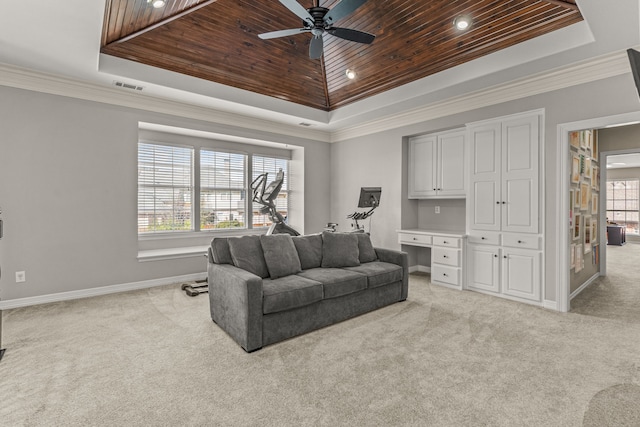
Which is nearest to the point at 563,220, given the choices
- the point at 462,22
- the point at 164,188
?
the point at 462,22

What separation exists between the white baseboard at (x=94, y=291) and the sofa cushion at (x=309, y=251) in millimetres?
2243

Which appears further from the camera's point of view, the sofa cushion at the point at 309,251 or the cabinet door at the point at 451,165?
the cabinet door at the point at 451,165

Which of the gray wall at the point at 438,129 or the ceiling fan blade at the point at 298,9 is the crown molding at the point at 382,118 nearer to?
the gray wall at the point at 438,129

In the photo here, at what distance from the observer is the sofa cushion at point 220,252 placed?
130 inches

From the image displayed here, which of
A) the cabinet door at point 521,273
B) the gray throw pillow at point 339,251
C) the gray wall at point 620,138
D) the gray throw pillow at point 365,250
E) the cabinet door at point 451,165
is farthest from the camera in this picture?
the cabinet door at point 451,165

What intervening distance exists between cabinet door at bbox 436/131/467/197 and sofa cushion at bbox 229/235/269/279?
3.31 metres

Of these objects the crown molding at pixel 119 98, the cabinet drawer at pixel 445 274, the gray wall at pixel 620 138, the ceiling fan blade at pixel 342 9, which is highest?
the ceiling fan blade at pixel 342 9

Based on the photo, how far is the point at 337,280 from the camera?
3268mm

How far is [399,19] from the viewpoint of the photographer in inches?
147

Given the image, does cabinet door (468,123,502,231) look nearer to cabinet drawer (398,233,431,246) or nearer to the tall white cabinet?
the tall white cabinet

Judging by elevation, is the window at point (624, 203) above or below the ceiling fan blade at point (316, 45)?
below

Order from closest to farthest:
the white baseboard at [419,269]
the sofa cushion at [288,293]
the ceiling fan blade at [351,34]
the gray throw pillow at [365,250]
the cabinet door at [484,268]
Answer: the sofa cushion at [288,293], the ceiling fan blade at [351,34], the gray throw pillow at [365,250], the cabinet door at [484,268], the white baseboard at [419,269]

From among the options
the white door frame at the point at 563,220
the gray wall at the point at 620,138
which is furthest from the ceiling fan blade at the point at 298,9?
the gray wall at the point at 620,138

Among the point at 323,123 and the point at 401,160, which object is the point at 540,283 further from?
the point at 323,123
